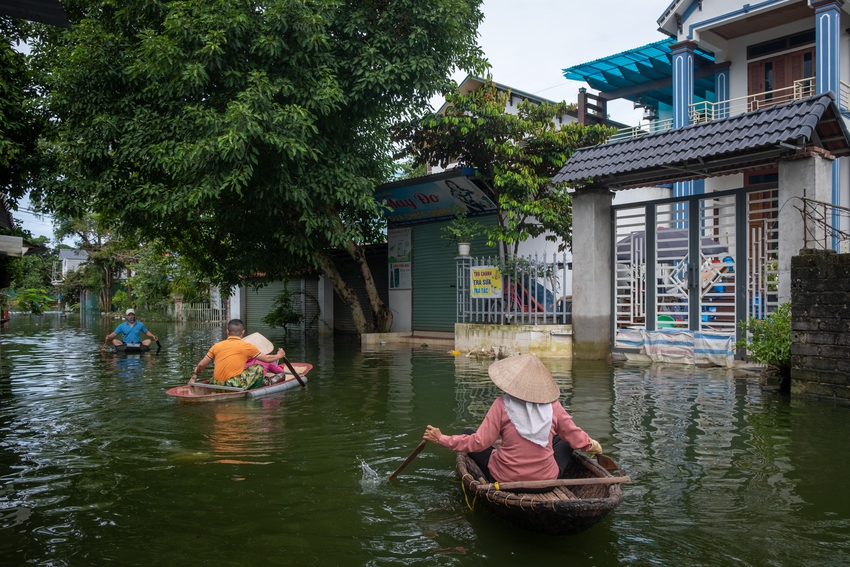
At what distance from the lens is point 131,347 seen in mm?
16625

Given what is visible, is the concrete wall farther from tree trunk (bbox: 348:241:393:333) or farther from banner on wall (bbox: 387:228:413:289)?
banner on wall (bbox: 387:228:413:289)

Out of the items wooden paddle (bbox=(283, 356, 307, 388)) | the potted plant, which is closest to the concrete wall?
the potted plant

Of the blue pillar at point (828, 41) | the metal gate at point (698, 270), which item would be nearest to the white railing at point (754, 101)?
the blue pillar at point (828, 41)

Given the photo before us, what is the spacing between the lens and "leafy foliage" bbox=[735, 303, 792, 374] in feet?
32.3

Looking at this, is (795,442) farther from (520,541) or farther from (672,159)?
(672,159)

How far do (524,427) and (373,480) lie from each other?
5.60 feet

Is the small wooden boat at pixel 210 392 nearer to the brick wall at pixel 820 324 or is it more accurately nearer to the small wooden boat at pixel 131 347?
the small wooden boat at pixel 131 347

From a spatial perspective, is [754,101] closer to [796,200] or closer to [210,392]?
[796,200]

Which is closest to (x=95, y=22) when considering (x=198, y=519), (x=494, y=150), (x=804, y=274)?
(x=494, y=150)

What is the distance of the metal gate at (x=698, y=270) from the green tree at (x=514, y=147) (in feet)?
8.42

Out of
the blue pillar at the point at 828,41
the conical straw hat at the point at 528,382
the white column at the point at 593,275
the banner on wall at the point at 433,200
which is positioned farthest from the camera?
the banner on wall at the point at 433,200

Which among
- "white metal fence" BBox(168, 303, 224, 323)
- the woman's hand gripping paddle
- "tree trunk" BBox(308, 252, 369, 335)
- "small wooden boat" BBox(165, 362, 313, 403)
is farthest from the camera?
"white metal fence" BBox(168, 303, 224, 323)

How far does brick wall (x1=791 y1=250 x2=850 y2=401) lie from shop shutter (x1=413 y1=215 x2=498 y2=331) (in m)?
10.4

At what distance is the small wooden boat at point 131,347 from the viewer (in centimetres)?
1653
